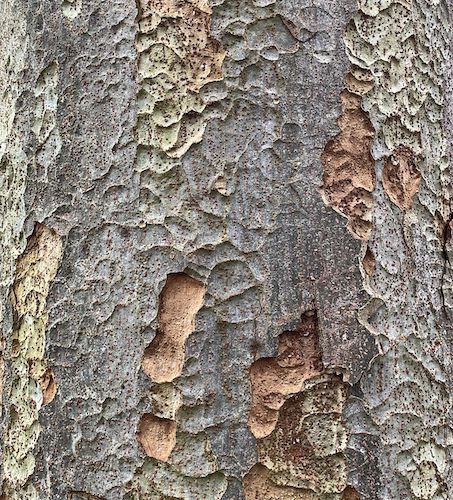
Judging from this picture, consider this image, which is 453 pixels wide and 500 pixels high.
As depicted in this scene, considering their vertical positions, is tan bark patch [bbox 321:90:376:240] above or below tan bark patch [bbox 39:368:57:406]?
above

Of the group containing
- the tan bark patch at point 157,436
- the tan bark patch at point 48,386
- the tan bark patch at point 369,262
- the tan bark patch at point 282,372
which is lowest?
the tan bark patch at point 157,436

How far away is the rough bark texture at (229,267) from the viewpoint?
1052mm

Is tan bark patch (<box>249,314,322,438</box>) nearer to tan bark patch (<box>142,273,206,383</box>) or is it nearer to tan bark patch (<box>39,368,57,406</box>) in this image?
tan bark patch (<box>142,273,206,383</box>)

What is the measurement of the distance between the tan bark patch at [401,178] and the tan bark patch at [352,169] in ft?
0.10

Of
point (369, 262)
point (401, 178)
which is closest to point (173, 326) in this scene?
point (369, 262)

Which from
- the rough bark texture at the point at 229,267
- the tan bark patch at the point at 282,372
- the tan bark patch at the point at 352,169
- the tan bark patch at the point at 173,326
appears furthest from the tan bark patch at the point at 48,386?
the tan bark patch at the point at 352,169

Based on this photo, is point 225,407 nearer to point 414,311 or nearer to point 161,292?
point 161,292

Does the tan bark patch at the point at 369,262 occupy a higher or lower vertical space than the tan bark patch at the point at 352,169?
lower

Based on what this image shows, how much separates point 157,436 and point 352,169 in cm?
44

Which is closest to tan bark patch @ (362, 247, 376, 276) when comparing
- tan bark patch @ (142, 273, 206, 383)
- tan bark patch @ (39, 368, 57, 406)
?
tan bark patch @ (142, 273, 206, 383)

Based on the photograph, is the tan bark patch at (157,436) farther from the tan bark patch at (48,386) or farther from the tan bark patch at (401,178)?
the tan bark patch at (401,178)

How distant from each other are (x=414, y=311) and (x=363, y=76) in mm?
336

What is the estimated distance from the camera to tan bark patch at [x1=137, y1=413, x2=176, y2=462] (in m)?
1.05

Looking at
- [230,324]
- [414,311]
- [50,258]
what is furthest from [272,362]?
[50,258]
